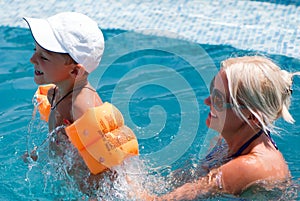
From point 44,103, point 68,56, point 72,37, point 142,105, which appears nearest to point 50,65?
point 68,56

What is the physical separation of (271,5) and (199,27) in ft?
3.72

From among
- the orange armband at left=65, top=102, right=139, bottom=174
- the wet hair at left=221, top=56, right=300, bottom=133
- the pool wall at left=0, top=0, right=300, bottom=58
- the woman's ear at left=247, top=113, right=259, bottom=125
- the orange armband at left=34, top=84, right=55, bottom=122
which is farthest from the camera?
the pool wall at left=0, top=0, right=300, bottom=58

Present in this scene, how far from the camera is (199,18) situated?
7.37 m

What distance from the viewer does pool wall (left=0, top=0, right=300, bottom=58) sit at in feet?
22.4

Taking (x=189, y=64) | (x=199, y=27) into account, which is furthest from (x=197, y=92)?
(x=199, y=27)

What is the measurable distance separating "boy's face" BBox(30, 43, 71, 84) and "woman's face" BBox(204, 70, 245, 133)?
105cm

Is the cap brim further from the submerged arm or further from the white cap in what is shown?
the submerged arm

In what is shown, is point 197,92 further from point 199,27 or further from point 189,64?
point 199,27

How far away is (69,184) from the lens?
412 cm

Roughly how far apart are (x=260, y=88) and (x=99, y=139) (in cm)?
109

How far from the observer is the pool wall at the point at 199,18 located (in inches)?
268

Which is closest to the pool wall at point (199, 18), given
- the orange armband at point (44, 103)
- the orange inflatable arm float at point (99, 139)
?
the orange armband at point (44, 103)

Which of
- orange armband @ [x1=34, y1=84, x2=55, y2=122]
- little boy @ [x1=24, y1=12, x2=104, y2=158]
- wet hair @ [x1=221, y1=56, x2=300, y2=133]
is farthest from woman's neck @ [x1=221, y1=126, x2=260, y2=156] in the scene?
orange armband @ [x1=34, y1=84, x2=55, y2=122]

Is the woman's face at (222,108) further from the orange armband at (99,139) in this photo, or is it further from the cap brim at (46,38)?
the cap brim at (46,38)
